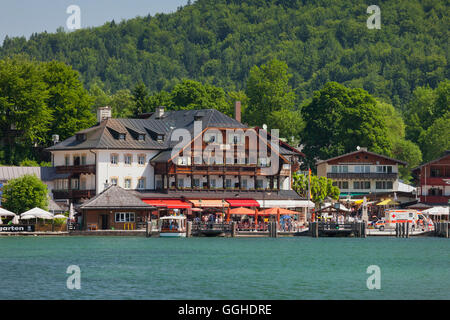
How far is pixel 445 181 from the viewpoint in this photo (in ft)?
449

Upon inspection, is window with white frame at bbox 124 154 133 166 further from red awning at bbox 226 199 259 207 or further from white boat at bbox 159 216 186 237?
white boat at bbox 159 216 186 237

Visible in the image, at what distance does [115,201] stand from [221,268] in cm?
3716

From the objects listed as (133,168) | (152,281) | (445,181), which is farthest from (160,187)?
(152,281)

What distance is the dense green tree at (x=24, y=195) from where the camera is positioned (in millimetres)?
107000

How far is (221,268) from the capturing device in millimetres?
72750

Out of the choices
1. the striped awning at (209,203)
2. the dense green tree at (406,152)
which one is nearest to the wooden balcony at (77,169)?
the striped awning at (209,203)

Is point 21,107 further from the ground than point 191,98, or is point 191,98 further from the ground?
point 191,98

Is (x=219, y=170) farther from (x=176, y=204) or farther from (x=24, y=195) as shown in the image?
(x=24, y=195)

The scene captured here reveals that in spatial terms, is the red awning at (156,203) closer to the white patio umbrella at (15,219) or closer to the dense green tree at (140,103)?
the white patio umbrella at (15,219)

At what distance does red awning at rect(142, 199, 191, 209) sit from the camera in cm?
11488

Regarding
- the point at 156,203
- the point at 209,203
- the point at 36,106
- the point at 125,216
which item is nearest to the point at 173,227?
the point at 125,216

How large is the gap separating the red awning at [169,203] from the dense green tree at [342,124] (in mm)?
38329

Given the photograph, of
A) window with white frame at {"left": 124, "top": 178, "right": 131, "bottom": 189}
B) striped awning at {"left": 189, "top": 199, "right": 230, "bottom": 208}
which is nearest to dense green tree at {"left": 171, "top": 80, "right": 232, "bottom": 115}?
window with white frame at {"left": 124, "top": 178, "right": 131, "bottom": 189}

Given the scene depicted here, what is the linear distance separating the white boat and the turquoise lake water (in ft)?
7.56
